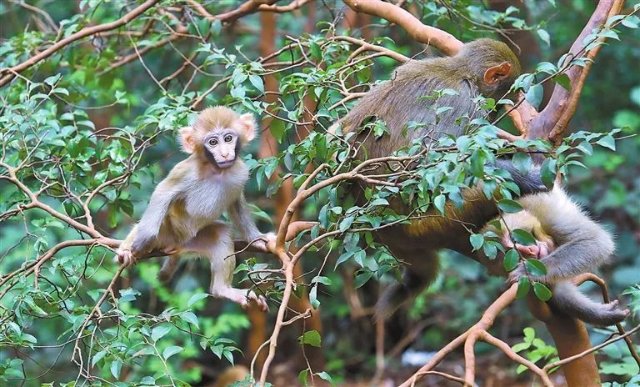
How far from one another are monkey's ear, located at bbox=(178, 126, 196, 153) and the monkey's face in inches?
2.6

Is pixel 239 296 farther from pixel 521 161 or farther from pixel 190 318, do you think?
pixel 521 161

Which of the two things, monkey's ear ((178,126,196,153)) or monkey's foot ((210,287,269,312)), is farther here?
monkey's ear ((178,126,196,153))

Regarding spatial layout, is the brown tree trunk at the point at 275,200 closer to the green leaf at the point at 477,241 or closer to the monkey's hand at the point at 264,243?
the monkey's hand at the point at 264,243

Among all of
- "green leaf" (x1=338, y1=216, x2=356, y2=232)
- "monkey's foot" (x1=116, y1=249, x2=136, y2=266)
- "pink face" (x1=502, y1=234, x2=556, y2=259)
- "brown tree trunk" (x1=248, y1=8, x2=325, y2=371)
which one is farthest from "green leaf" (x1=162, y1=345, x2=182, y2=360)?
"brown tree trunk" (x1=248, y1=8, x2=325, y2=371)

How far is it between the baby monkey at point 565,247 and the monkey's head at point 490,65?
591 mm

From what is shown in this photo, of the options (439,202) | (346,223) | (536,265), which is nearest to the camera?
(439,202)

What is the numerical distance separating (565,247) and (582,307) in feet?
0.98

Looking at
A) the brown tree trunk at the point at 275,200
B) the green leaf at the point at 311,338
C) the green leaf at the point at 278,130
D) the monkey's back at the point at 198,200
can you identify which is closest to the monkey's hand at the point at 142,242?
the monkey's back at the point at 198,200

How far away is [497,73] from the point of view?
4770 mm

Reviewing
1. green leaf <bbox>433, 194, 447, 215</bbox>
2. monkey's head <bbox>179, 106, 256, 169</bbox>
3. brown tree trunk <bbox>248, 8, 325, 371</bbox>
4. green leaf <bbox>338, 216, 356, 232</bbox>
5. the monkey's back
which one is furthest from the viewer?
brown tree trunk <bbox>248, 8, 325, 371</bbox>

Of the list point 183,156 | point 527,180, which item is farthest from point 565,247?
point 183,156

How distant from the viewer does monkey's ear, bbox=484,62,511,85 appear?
4.74 metres

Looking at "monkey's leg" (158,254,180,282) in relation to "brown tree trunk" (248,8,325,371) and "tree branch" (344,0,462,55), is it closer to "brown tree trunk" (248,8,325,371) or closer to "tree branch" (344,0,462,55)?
"tree branch" (344,0,462,55)

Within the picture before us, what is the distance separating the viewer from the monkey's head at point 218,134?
465 centimetres
